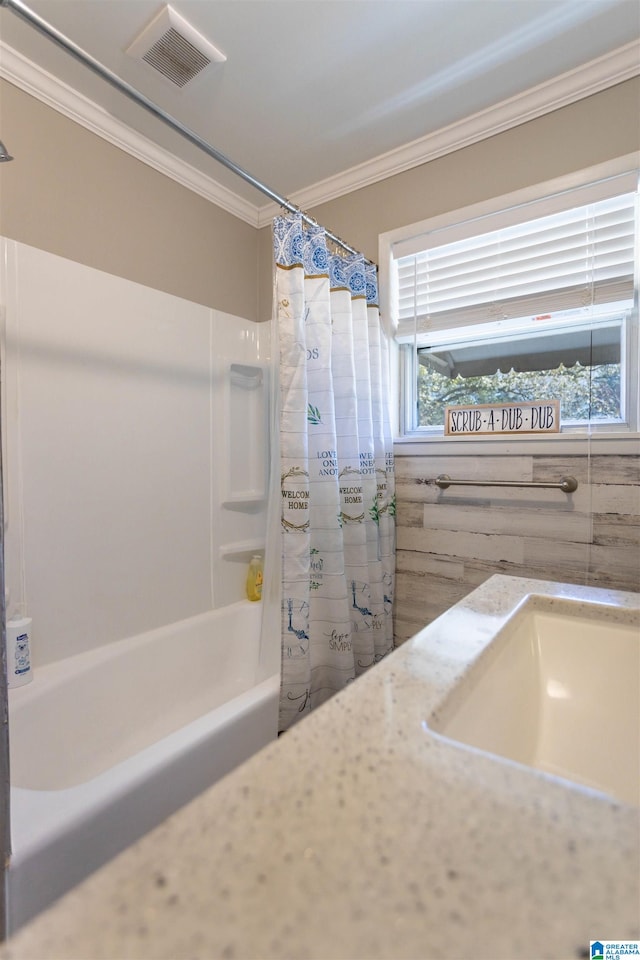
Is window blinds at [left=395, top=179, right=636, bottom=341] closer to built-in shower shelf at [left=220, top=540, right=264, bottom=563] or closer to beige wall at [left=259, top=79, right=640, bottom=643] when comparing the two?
beige wall at [left=259, top=79, right=640, bottom=643]

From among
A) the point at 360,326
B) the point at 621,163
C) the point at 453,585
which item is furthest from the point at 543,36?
the point at 453,585

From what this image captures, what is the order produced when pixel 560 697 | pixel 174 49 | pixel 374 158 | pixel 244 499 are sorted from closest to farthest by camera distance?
pixel 560 697, pixel 174 49, pixel 374 158, pixel 244 499

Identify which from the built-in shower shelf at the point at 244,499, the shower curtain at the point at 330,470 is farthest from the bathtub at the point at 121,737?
the built-in shower shelf at the point at 244,499

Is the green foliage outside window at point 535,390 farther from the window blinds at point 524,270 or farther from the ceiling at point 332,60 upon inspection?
the ceiling at point 332,60

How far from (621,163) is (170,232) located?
1.63 m

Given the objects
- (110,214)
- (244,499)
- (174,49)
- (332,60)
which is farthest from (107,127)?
(244,499)

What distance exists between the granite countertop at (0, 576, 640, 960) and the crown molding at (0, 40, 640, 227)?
196cm

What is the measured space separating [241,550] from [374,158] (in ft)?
5.77

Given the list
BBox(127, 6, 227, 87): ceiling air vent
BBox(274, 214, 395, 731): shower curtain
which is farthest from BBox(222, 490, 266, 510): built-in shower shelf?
BBox(127, 6, 227, 87): ceiling air vent

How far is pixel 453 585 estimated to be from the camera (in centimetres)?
174

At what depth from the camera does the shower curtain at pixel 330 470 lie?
1.40m

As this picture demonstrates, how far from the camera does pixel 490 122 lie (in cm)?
161

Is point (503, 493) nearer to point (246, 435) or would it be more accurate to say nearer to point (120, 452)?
point (246, 435)

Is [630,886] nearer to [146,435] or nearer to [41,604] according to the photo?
[41,604]
